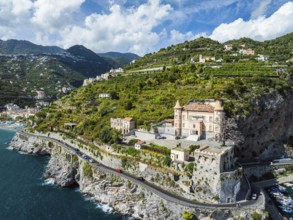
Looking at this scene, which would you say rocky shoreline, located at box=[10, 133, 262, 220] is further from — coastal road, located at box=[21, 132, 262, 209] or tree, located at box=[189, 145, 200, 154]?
tree, located at box=[189, 145, 200, 154]

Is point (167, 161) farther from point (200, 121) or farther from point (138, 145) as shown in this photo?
point (200, 121)

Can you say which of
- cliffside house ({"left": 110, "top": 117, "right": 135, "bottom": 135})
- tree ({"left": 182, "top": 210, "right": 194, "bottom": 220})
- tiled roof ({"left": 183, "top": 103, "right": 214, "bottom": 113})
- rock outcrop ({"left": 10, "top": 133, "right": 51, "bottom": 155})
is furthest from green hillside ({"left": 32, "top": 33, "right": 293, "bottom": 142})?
tree ({"left": 182, "top": 210, "right": 194, "bottom": 220})

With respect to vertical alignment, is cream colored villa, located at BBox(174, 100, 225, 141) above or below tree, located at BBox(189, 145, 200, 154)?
above

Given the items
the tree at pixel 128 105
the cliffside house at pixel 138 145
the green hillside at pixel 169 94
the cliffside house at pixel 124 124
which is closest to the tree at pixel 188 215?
the cliffside house at pixel 138 145

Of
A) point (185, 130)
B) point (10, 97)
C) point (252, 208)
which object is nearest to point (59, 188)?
point (185, 130)

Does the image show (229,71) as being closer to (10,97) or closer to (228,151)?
(228,151)

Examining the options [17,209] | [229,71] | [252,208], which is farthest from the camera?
[229,71]

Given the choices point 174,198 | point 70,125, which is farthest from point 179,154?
point 70,125

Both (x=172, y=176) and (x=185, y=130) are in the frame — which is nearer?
(x=172, y=176)
